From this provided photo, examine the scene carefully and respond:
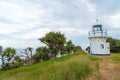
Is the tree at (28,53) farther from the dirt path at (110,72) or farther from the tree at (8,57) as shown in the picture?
the dirt path at (110,72)

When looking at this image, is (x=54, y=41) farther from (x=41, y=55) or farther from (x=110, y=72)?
(x=110, y=72)

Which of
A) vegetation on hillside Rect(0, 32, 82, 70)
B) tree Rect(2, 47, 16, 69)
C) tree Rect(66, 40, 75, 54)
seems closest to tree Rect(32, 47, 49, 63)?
vegetation on hillside Rect(0, 32, 82, 70)

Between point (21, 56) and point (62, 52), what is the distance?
26.5 feet

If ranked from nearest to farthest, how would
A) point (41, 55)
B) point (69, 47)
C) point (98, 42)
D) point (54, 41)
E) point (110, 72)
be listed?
point (110, 72) < point (98, 42) < point (54, 41) < point (41, 55) < point (69, 47)

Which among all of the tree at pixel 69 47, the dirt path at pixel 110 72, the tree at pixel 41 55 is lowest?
the dirt path at pixel 110 72

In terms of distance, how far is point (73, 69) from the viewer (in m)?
18.8

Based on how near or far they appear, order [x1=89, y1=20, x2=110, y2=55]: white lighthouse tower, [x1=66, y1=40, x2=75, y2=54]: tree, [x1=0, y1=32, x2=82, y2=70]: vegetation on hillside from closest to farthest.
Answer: [x1=89, y1=20, x2=110, y2=55]: white lighthouse tower → [x1=0, y1=32, x2=82, y2=70]: vegetation on hillside → [x1=66, y1=40, x2=75, y2=54]: tree

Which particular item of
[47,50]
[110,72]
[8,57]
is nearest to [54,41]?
[47,50]

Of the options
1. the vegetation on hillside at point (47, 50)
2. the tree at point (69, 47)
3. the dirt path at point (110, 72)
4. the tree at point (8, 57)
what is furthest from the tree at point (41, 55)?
the dirt path at point (110, 72)

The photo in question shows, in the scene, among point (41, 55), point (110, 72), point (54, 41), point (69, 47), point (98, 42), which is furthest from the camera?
point (69, 47)

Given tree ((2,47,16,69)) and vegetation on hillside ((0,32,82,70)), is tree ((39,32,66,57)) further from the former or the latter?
tree ((2,47,16,69))

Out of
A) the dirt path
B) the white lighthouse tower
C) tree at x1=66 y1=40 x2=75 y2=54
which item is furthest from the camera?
Answer: tree at x1=66 y1=40 x2=75 y2=54

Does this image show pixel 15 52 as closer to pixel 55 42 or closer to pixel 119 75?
pixel 55 42

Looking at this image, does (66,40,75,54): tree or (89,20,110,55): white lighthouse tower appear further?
(66,40,75,54): tree
